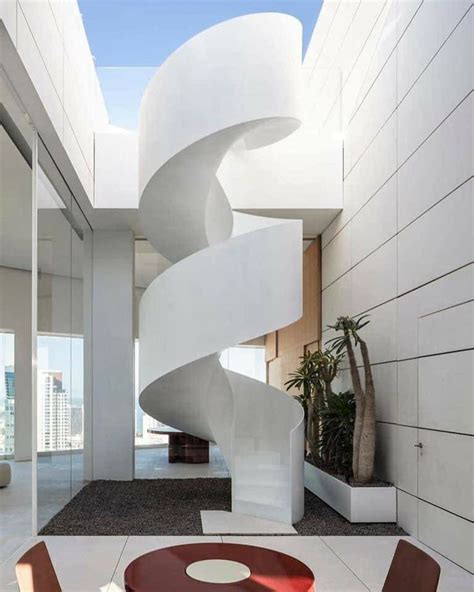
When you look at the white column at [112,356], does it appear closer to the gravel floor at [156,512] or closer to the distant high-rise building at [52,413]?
the gravel floor at [156,512]

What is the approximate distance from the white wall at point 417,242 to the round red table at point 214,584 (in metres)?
2.22

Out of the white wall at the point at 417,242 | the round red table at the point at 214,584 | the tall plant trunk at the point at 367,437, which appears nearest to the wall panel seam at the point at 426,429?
the white wall at the point at 417,242

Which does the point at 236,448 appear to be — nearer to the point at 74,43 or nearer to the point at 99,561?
the point at 99,561

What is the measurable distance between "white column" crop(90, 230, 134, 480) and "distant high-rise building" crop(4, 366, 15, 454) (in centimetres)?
399

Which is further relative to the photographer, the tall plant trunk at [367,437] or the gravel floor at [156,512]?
the tall plant trunk at [367,437]

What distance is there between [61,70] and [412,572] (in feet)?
17.3

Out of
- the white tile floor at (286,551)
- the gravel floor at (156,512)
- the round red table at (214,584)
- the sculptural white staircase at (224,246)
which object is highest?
the sculptural white staircase at (224,246)

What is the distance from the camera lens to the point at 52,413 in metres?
6.52

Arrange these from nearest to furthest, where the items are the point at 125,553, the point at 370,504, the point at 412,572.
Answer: the point at 412,572, the point at 125,553, the point at 370,504

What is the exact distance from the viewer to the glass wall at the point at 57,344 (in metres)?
6.13

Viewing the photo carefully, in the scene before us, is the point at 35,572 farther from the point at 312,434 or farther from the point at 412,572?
the point at 312,434

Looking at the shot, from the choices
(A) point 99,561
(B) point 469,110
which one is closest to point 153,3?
(B) point 469,110

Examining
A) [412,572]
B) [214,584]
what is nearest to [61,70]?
[214,584]

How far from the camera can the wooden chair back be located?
252 centimetres
